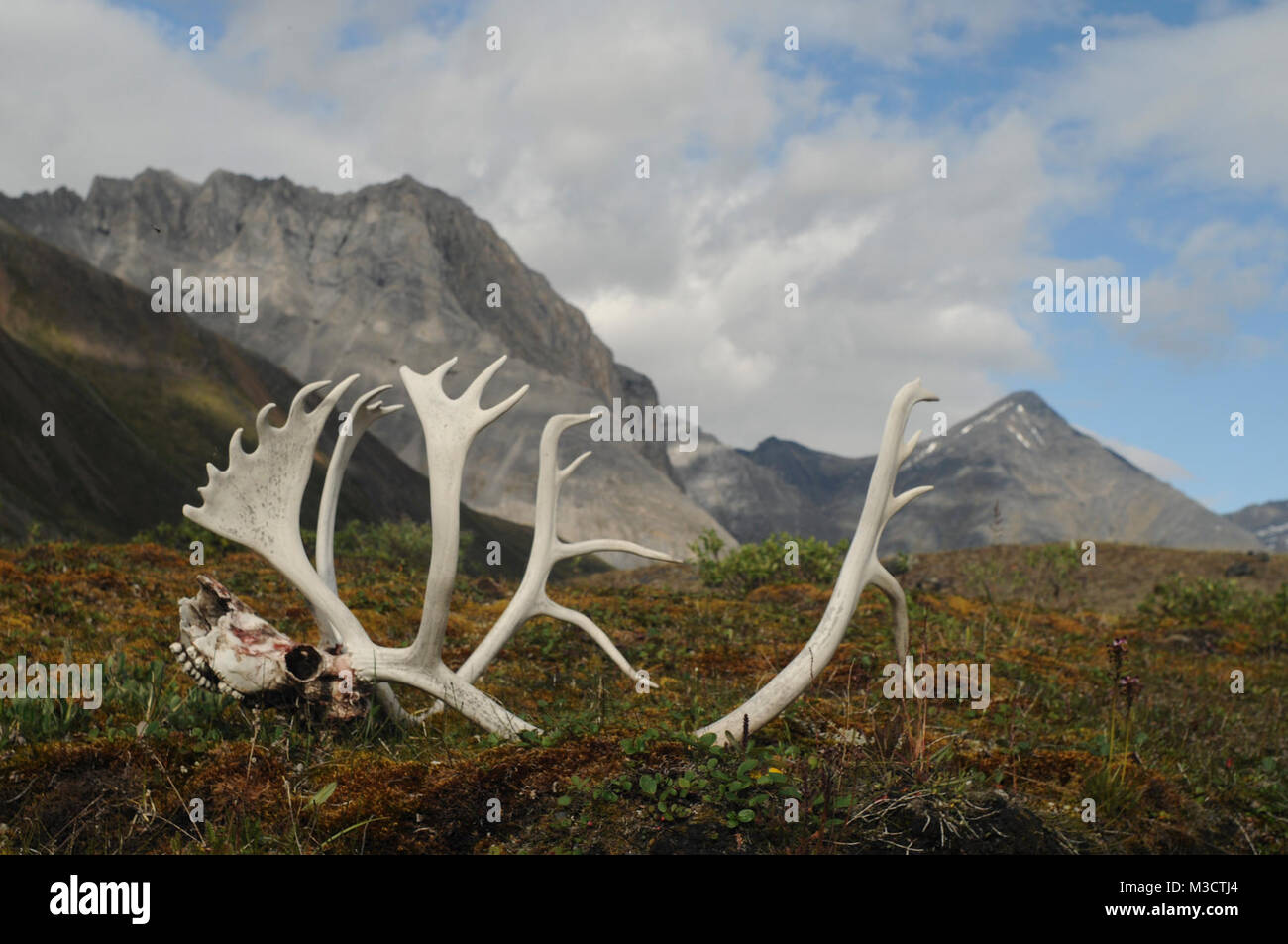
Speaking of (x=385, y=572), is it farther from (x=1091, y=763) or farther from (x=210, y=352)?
(x=210, y=352)

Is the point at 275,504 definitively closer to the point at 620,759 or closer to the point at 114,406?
the point at 620,759

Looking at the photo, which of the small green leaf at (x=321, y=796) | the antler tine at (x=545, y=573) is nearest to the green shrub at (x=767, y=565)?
the antler tine at (x=545, y=573)

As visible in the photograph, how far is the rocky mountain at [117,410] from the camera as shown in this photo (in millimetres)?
41656

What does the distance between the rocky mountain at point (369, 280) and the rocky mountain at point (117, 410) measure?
16711 mm

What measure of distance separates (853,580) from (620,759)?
183 cm

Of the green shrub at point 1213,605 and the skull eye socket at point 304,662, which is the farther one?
the green shrub at point 1213,605

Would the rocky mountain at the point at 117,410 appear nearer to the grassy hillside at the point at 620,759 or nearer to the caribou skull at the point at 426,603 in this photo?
the grassy hillside at the point at 620,759

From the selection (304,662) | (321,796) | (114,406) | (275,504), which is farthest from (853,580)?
(114,406)

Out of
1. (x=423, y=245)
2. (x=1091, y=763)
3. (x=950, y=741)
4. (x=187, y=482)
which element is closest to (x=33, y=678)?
(x=950, y=741)

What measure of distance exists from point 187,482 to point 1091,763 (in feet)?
188

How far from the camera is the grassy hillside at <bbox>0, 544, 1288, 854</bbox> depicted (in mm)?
4551

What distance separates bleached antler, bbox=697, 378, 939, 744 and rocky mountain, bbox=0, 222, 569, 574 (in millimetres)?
33126

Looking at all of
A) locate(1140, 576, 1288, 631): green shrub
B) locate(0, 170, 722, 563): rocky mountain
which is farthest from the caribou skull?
locate(0, 170, 722, 563): rocky mountain

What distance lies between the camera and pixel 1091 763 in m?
6.56
